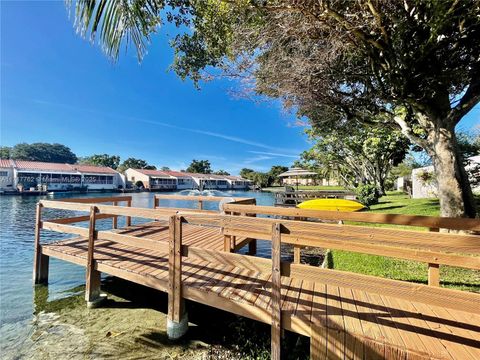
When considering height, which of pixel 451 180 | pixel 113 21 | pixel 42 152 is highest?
pixel 42 152

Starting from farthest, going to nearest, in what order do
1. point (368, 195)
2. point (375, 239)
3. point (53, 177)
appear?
1. point (53, 177)
2. point (368, 195)
3. point (375, 239)

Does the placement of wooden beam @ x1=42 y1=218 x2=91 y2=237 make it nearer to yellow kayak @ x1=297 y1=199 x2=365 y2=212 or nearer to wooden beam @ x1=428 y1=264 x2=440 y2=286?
yellow kayak @ x1=297 y1=199 x2=365 y2=212

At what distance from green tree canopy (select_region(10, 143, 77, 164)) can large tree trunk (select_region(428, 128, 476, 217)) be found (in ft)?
290

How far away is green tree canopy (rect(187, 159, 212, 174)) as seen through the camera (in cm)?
7438

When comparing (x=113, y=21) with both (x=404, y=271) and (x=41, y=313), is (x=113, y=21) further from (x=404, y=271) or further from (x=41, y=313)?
(x=404, y=271)

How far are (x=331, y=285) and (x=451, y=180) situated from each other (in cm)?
472

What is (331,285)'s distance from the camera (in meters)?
2.43

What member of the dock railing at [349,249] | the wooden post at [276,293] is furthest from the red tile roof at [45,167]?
the wooden post at [276,293]

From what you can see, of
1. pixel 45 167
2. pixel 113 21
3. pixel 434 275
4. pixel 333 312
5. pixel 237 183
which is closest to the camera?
pixel 113 21

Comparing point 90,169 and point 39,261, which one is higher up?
point 90,169

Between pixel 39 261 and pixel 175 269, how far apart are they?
13.5 feet

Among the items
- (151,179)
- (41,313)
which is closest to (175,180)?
(151,179)

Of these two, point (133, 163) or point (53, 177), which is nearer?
point (53, 177)

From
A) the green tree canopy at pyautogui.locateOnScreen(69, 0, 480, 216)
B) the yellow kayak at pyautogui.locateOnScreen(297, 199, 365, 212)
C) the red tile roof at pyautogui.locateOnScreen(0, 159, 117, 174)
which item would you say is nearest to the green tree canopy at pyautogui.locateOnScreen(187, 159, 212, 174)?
the red tile roof at pyautogui.locateOnScreen(0, 159, 117, 174)
